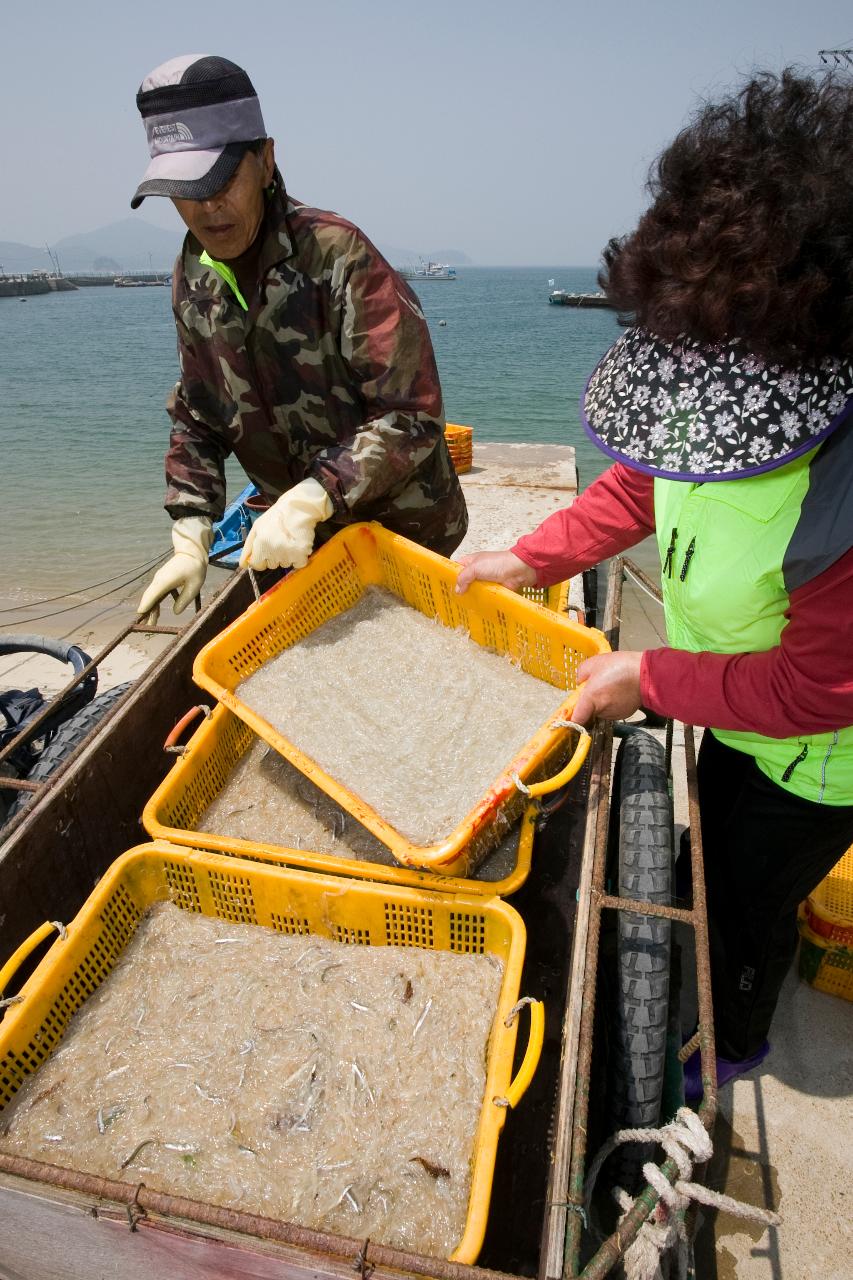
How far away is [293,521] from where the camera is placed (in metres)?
2.36

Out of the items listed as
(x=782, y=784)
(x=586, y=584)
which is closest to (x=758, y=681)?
(x=782, y=784)

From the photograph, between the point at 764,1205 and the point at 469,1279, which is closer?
the point at 469,1279

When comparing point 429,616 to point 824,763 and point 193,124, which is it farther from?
point 193,124

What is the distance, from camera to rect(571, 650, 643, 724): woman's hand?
169 cm

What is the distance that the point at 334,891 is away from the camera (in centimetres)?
179

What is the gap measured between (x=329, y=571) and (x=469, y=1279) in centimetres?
208

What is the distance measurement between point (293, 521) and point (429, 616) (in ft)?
2.06

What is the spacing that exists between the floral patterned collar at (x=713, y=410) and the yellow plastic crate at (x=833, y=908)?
1.90 metres

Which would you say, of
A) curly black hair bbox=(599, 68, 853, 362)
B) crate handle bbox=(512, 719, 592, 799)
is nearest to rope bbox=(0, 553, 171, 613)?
crate handle bbox=(512, 719, 592, 799)

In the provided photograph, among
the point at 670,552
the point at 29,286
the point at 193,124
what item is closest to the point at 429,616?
the point at 670,552

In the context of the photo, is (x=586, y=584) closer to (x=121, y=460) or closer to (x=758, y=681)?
(x=758, y=681)

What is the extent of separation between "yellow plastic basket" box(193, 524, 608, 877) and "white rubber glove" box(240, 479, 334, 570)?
14cm

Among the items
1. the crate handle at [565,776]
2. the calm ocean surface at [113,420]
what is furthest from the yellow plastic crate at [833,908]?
the calm ocean surface at [113,420]

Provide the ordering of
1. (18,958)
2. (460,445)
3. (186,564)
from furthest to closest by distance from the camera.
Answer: (460,445) < (186,564) < (18,958)
